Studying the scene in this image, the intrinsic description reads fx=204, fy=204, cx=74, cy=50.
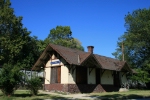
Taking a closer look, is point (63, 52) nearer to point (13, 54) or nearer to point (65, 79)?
point (65, 79)

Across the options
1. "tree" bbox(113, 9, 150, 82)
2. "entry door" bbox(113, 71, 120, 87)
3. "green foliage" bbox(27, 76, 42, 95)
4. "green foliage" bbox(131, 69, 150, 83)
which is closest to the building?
"entry door" bbox(113, 71, 120, 87)

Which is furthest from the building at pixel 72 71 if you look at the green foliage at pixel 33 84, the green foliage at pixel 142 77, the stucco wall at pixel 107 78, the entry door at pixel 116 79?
the green foliage at pixel 142 77

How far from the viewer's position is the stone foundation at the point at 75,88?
886 inches

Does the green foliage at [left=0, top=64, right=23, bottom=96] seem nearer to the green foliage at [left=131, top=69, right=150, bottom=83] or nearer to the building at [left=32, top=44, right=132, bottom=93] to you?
the building at [left=32, top=44, right=132, bottom=93]

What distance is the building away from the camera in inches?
902

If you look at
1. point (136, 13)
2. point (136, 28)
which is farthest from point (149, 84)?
point (136, 13)

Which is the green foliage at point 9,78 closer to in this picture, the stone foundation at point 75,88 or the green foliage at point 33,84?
the green foliage at point 33,84

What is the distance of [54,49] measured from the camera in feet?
78.1

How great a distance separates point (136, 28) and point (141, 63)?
22.1 ft

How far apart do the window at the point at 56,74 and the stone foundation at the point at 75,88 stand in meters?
0.56

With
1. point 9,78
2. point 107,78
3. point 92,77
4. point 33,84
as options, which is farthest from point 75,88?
point 9,78

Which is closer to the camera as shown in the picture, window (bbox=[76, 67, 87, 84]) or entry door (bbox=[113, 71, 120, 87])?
window (bbox=[76, 67, 87, 84])

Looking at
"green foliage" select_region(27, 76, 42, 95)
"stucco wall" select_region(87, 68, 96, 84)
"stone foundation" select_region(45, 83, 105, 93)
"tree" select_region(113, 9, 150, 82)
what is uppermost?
"tree" select_region(113, 9, 150, 82)

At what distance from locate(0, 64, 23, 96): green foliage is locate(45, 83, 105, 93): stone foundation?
22.0 ft
